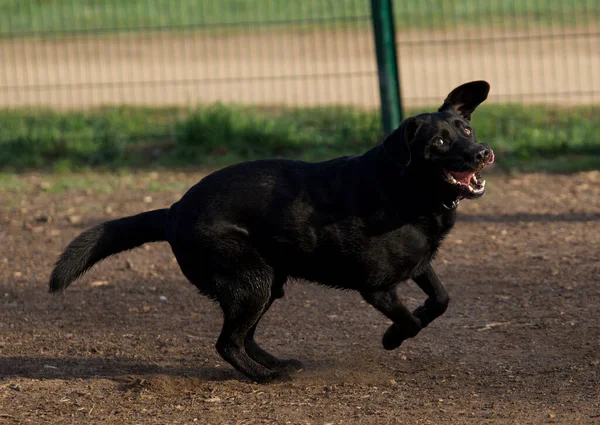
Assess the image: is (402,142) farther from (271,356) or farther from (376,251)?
(271,356)

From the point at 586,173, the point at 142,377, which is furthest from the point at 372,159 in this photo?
the point at 586,173

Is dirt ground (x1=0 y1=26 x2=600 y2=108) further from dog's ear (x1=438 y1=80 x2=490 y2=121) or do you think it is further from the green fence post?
dog's ear (x1=438 y1=80 x2=490 y2=121)

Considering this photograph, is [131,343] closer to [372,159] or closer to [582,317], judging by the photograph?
[372,159]

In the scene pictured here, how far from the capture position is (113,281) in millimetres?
6734

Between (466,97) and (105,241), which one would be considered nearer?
(466,97)

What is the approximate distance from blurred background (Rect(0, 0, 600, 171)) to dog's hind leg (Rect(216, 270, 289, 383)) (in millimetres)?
4952

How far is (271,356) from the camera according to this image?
4984mm

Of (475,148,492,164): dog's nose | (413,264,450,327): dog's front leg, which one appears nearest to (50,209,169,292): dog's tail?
(413,264,450,327): dog's front leg

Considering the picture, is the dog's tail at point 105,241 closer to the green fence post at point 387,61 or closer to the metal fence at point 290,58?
the green fence post at point 387,61

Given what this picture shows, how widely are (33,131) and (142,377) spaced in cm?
633

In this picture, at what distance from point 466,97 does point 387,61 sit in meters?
4.72

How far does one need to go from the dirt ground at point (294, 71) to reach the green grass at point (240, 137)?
367mm

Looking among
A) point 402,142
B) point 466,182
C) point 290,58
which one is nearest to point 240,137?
point 290,58

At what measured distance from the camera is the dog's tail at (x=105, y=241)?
16.1 feet
